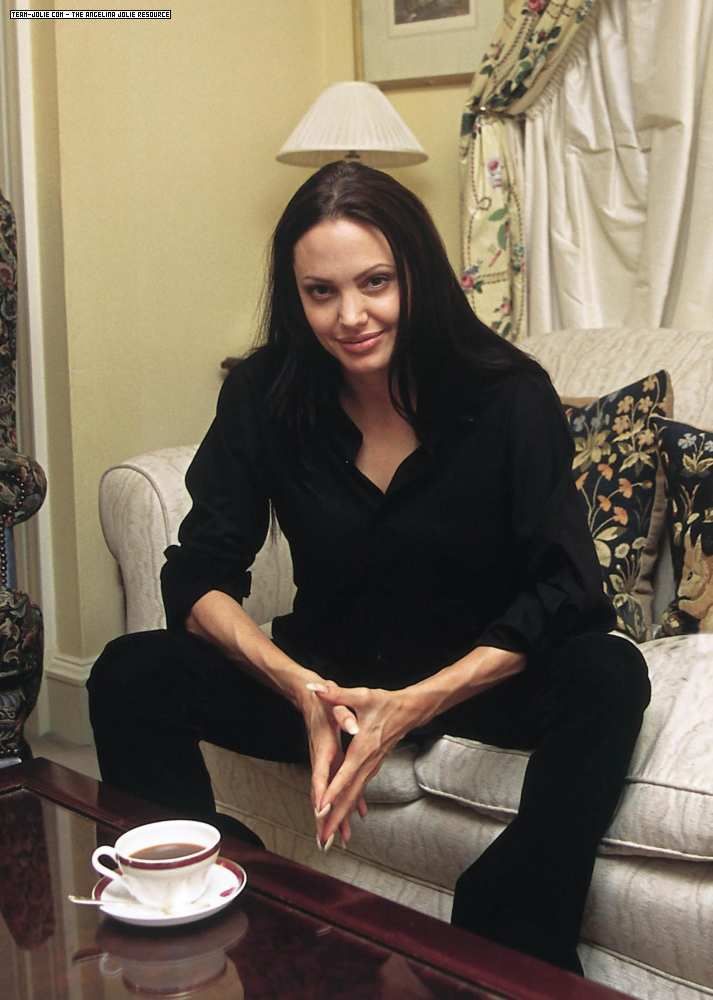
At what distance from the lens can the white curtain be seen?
2438mm

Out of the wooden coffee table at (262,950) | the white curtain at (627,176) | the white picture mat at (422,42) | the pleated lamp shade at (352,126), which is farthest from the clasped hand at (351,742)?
the white picture mat at (422,42)

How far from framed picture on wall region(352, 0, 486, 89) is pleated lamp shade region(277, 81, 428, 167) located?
0.93 feet

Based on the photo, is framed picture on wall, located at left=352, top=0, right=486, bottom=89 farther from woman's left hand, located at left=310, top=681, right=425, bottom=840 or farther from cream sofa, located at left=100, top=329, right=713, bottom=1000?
woman's left hand, located at left=310, top=681, right=425, bottom=840

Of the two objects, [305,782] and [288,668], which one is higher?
[288,668]

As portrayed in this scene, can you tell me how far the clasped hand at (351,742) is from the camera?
4.01ft

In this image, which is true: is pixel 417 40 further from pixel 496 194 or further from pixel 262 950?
pixel 262 950

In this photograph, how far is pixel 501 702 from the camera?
1.47m

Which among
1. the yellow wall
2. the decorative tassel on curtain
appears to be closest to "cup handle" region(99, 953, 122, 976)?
the yellow wall

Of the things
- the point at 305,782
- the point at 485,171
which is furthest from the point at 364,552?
the point at 485,171

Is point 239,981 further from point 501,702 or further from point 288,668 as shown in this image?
point 501,702

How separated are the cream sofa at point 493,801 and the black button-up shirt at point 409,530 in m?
0.14

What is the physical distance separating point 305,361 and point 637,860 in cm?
75

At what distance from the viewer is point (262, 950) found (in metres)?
0.93

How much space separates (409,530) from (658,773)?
42 cm
